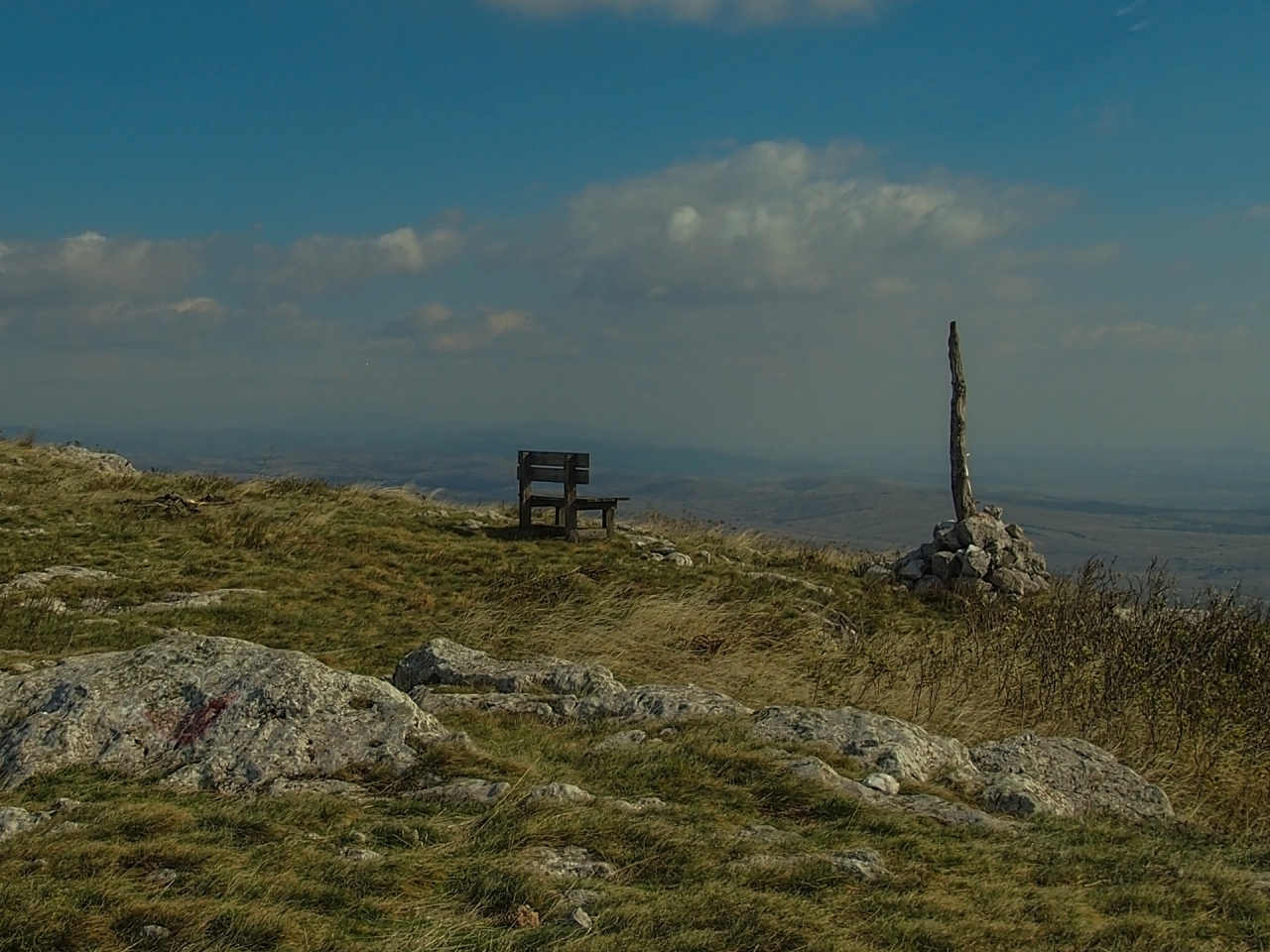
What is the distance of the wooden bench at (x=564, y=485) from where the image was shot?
20.2m

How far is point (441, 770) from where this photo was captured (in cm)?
636

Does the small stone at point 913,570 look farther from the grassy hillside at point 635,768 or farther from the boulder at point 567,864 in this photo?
the boulder at point 567,864

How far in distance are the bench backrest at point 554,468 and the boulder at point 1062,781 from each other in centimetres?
1283

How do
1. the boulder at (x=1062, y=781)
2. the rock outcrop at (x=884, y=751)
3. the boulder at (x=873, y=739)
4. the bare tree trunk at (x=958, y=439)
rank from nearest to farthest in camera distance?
the rock outcrop at (x=884, y=751)
the boulder at (x=1062, y=781)
the boulder at (x=873, y=739)
the bare tree trunk at (x=958, y=439)

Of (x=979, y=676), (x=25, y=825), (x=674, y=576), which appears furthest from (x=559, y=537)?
(x=25, y=825)

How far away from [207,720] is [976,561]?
16.0 m

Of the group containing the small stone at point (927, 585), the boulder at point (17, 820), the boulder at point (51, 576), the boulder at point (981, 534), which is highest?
the boulder at point (981, 534)

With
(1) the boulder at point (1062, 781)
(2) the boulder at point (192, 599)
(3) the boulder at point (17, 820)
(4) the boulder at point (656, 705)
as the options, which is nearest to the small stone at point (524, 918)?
(3) the boulder at point (17, 820)

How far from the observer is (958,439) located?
22469 millimetres

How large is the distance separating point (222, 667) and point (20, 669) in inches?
104

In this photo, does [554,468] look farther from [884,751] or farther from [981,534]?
[884,751]

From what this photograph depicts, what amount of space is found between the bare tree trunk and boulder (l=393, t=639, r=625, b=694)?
557 inches

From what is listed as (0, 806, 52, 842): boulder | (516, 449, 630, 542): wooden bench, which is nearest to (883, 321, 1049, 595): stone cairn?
(516, 449, 630, 542): wooden bench

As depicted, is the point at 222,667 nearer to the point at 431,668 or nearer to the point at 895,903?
the point at 431,668
